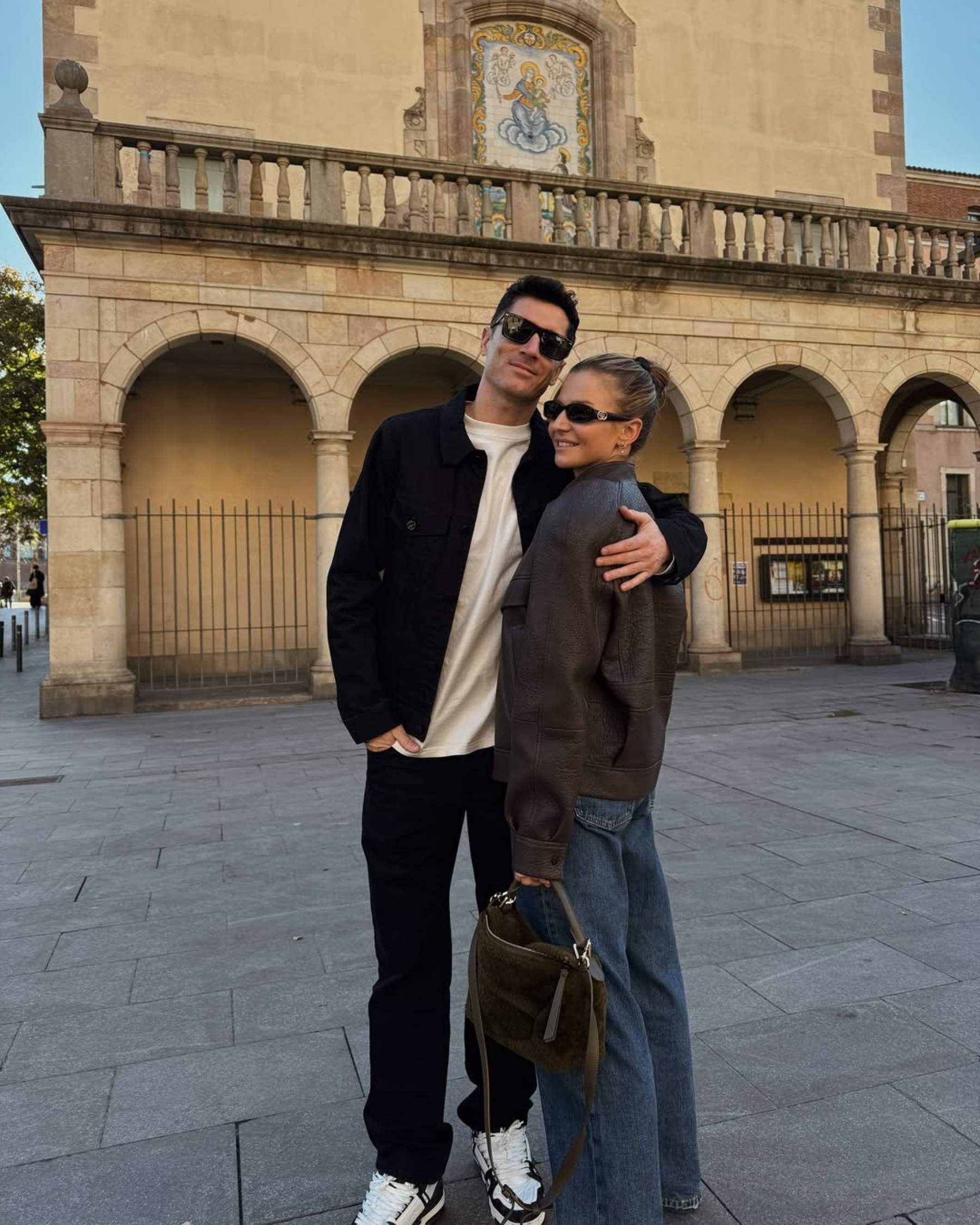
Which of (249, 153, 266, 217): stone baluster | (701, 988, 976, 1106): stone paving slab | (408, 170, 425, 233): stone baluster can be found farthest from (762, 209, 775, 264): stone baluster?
(701, 988, 976, 1106): stone paving slab

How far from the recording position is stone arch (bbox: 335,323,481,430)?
12602mm

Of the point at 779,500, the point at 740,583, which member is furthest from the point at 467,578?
the point at 779,500

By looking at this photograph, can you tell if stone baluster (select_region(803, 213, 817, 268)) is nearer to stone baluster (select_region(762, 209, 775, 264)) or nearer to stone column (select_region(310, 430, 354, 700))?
stone baluster (select_region(762, 209, 775, 264))

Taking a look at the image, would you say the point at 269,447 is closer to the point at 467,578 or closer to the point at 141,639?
the point at 141,639

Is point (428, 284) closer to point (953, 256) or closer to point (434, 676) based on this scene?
point (953, 256)

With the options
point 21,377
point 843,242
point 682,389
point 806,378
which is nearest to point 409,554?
point 682,389

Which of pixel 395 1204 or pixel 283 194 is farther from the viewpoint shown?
pixel 283 194

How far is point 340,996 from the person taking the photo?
132 inches

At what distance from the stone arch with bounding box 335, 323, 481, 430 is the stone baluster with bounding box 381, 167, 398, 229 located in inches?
54.0

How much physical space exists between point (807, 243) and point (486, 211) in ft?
17.7

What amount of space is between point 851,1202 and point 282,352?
11.8 meters

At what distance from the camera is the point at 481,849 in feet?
7.64

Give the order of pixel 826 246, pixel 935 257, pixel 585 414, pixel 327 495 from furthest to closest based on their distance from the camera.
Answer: pixel 935 257, pixel 826 246, pixel 327 495, pixel 585 414

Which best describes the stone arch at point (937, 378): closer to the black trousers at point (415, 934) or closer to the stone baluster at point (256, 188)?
the stone baluster at point (256, 188)
